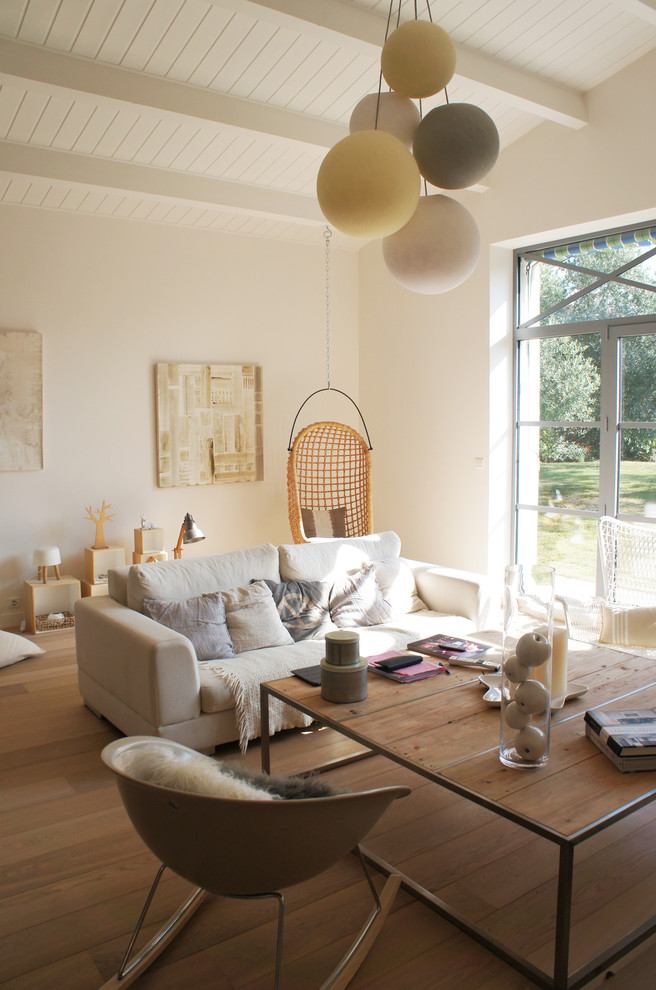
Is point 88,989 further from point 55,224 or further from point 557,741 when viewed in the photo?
point 55,224

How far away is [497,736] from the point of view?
226cm

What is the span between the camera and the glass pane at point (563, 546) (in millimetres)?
5523

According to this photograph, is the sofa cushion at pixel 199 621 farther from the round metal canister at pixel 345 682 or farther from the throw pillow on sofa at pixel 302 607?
the round metal canister at pixel 345 682

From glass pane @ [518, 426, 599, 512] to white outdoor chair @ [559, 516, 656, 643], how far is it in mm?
884

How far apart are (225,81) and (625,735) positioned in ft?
13.0

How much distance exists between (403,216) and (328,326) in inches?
200

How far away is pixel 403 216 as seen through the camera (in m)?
1.94

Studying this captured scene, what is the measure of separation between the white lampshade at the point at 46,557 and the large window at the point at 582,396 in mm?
3394

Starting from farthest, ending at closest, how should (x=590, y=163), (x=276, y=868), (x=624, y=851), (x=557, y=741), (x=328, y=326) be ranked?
(x=328, y=326) < (x=590, y=163) < (x=624, y=851) < (x=557, y=741) < (x=276, y=868)

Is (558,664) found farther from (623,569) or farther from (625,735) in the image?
(623,569)

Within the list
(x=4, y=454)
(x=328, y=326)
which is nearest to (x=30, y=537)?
(x=4, y=454)

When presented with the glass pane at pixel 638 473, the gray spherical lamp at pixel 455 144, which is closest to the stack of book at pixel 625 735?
the gray spherical lamp at pixel 455 144

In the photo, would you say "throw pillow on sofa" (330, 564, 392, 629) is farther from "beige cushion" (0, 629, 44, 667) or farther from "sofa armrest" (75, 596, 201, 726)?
"beige cushion" (0, 629, 44, 667)

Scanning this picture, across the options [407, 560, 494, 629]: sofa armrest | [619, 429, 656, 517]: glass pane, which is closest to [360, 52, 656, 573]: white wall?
[619, 429, 656, 517]: glass pane
